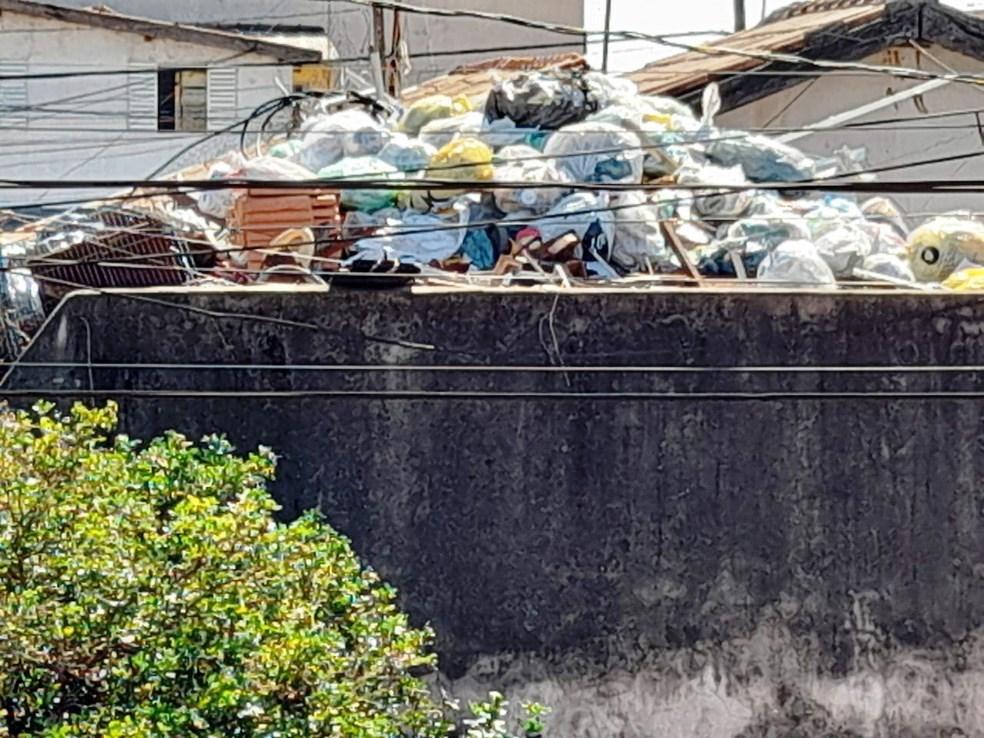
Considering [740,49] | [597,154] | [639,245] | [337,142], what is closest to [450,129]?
[337,142]

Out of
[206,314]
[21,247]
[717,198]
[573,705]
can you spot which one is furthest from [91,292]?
[717,198]

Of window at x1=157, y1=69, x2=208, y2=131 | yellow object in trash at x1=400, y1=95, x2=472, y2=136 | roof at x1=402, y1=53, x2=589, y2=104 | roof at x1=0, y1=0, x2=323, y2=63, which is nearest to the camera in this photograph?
yellow object in trash at x1=400, y1=95, x2=472, y2=136

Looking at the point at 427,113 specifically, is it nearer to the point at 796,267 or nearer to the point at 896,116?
the point at 796,267

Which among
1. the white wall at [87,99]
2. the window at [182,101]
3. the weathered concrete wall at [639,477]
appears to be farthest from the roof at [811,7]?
the weathered concrete wall at [639,477]

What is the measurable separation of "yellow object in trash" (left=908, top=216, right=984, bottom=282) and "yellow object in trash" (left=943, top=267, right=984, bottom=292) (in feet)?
1.47

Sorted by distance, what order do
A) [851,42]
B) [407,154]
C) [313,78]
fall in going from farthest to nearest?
[313,78]
[851,42]
[407,154]

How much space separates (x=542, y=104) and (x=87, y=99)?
857 centimetres

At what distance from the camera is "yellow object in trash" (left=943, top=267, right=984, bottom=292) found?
1161cm

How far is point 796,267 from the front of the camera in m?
11.9

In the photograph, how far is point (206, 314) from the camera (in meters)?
10.7

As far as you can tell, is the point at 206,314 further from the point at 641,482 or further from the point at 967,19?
the point at 967,19

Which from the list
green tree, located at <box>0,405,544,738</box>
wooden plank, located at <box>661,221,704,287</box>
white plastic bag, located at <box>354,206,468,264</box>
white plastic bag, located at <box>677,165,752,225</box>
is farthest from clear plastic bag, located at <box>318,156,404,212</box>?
green tree, located at <box>0,405,544,738</box>

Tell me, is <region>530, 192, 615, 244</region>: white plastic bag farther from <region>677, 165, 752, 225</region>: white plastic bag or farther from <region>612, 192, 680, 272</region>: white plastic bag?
<region>677, 165, 752, 225</region>: white plastic bag

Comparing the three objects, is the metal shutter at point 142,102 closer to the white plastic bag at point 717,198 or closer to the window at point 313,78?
the window at point 313,78
